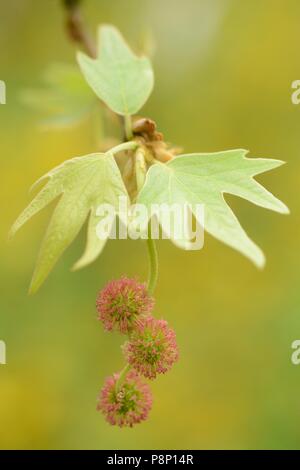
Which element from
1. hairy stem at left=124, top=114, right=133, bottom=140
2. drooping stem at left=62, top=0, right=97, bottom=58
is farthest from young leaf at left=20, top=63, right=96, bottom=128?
hairy stem at left=124, top=114, right=133, bottom=140

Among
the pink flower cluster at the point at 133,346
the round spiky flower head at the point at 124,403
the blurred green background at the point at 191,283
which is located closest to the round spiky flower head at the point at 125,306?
the pink flower cluster at the point at 133,346

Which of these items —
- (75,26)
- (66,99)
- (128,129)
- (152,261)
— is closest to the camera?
(152,261)

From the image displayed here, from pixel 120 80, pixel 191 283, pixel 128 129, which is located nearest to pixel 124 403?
pixel 128 129

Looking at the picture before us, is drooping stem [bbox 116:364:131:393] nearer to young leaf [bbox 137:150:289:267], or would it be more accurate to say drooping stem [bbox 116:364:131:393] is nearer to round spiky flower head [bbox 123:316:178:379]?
round spiky flower head [bbox 123:316:178:379]

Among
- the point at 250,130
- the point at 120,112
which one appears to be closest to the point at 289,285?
the point at 250,130

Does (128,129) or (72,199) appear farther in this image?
(128,129)

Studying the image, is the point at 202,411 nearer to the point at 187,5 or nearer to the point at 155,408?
the point at 155,408

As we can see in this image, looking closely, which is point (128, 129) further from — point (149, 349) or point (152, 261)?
point (149, 349)
